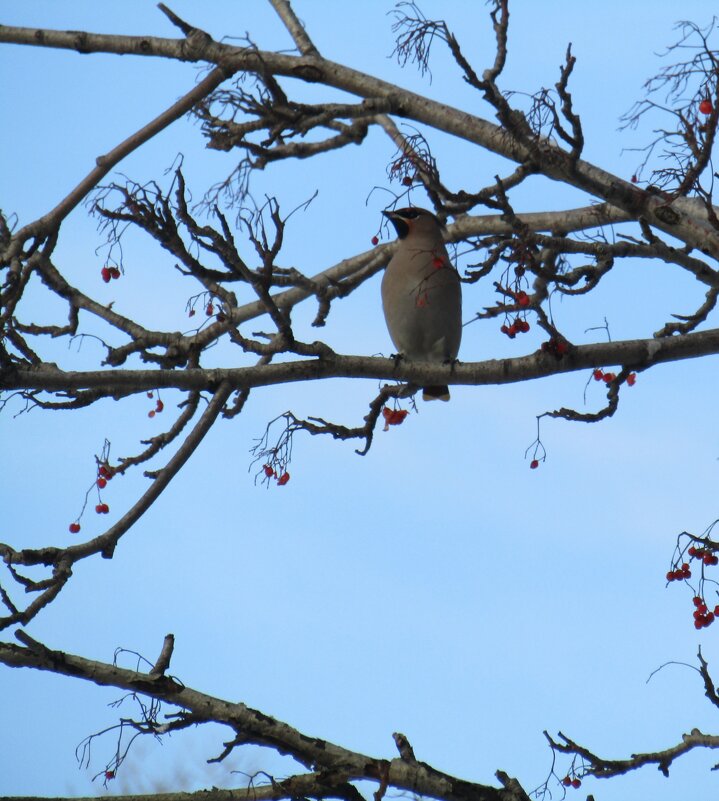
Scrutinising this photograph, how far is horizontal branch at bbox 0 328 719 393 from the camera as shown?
3.38 m

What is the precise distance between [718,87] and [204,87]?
191 cm

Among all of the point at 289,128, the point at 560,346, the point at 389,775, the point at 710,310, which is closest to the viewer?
the point at 389,775

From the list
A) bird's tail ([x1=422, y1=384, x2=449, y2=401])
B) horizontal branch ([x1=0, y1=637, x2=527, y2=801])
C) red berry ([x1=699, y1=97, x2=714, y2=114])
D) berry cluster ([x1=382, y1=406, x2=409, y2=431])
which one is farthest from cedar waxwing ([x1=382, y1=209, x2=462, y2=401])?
horizontal branch ([x1=0, y1=637, x2=527, y2=801])

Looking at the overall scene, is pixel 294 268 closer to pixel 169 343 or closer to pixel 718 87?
pixel 169 343

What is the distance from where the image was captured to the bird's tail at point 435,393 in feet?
20.6

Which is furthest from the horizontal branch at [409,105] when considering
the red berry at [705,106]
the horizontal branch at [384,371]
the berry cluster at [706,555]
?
the berry cluster at [706,555]

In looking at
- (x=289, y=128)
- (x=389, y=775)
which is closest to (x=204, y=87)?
(x=289, y=128)

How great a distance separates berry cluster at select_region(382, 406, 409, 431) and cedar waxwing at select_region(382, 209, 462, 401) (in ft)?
3.46

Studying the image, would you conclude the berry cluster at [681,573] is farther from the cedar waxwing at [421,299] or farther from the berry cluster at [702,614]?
the cedar waxwing at [421,299]

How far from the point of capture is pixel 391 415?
187 inches

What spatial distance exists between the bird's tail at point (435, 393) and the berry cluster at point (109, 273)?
2.03 m

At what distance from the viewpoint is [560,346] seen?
3.73 meters

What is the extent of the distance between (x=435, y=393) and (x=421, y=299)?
2.63ft

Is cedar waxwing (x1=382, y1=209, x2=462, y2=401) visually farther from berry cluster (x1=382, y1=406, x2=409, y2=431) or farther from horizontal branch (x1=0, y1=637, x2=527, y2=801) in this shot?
horizontal branch (x1=0, y1=637, x2=527, y2=801)
